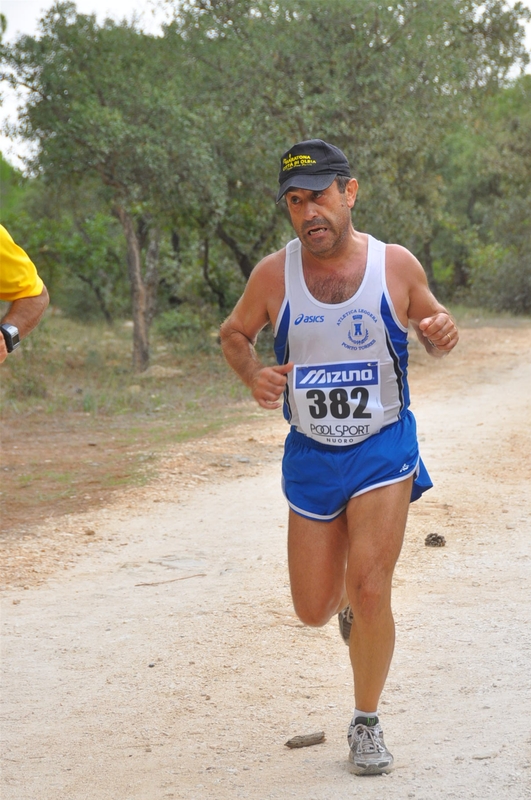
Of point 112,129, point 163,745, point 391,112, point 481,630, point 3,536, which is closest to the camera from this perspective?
point 163,745

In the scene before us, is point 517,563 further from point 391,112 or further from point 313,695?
point 391,112

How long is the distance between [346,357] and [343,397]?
142 mm

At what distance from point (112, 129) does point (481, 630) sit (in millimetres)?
11890

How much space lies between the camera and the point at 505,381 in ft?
45.5

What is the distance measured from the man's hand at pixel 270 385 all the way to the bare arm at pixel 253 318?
14 mm

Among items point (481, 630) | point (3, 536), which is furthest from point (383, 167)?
point (481, 630)

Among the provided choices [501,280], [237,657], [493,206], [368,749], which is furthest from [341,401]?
[493,206]

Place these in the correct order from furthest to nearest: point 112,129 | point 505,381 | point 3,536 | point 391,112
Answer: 1. point 391,112
2. point 112,129
3. point 505,381
4. point 3,536

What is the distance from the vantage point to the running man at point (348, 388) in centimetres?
357

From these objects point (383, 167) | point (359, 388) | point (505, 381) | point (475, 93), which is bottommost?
point (505, 381)

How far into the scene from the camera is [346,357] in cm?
363

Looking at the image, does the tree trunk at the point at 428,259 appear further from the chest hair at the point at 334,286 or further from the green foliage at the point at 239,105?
the chest hair at the point at 334,286

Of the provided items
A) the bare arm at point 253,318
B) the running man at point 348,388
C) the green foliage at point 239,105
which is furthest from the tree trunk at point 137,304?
the running man at point 348,388

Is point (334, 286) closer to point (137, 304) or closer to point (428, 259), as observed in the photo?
point (137, 304)
